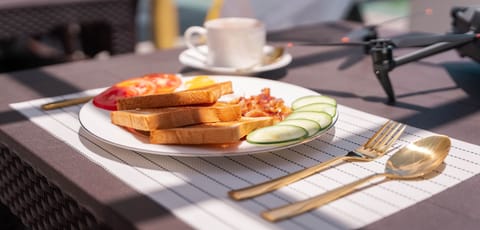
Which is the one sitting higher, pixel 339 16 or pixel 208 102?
pixel 208 102

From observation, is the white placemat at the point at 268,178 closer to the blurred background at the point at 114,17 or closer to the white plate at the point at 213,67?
the white plate at the point at 213,67

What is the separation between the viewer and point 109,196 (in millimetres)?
640

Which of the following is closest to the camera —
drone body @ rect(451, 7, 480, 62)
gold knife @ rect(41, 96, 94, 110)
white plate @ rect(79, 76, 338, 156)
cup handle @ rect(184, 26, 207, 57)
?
white plate @ rect(79, 76, 338, 156)

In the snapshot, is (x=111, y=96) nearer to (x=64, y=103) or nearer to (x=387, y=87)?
(x=64, y=103)

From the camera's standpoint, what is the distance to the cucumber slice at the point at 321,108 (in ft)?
A: 2.63

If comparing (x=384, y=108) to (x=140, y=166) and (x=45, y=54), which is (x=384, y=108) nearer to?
(x=140, y=166)

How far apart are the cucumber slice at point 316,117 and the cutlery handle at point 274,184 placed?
0.07 m

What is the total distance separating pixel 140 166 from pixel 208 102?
152 mm

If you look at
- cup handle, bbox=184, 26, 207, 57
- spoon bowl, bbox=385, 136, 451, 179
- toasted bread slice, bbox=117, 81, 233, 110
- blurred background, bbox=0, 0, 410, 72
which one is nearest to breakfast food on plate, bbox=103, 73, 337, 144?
toasted bread slice, bbox=117, 81, 233, 110

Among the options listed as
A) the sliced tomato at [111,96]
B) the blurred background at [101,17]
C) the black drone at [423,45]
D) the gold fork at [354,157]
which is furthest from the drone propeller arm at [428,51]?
the blurred background at [101,17]

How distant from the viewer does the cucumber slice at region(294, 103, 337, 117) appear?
80 cm

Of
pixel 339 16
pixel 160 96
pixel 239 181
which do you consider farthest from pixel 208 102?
pixel 339 16

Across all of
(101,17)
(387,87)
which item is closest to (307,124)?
(387,87)

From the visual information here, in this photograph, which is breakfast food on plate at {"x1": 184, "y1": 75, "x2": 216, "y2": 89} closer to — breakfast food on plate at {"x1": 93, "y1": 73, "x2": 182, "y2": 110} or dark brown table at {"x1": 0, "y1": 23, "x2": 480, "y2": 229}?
breakfast food on plate at {"x1": 93, "y1": 73, "x2": 182, "y2": 110}
